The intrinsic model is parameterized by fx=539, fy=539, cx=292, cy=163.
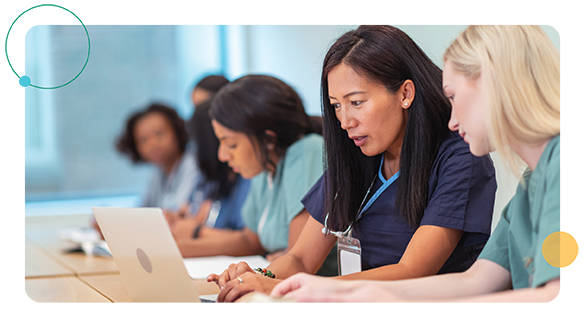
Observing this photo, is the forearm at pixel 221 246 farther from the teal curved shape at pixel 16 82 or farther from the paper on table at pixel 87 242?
the teal curved shape at pixel 16 82

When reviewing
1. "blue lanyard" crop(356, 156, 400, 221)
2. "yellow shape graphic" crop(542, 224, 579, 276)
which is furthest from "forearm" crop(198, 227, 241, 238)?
"yellow shape graphic" crop(542, 224, 579, 276)

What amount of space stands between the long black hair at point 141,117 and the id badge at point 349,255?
7.48ft

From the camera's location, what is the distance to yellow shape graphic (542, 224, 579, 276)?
819 mm

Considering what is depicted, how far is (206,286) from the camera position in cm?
147

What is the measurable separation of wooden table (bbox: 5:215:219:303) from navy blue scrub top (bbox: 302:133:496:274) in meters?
0.47

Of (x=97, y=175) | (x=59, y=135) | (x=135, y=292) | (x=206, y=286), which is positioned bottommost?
(x=97, y=175)

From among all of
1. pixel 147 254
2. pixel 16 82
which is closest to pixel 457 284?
pixel 147 254

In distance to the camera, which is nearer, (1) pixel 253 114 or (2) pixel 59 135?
(1) pixel 253 114

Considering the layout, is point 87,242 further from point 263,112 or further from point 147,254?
point 147,254

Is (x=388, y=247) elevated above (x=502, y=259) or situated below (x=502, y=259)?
below

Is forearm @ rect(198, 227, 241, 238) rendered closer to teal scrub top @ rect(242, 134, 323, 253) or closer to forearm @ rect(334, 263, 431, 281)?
teal scrub top @ rect(242, 134, 323, 253)

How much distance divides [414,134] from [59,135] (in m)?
4.39
